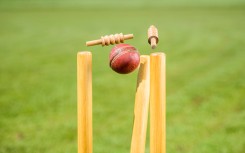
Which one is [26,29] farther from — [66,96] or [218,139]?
[218,139]

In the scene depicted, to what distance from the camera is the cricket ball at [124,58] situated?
3.43 meters

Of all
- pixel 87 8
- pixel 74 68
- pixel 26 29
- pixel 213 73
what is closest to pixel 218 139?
pixel 213 73

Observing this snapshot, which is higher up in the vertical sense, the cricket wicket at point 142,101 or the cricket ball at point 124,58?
the cricket ball at point 124,58

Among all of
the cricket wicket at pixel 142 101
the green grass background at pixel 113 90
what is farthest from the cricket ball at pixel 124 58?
the green grass background at pixel 113 90

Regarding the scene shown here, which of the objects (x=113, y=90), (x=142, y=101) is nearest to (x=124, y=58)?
(x=142, y=101)

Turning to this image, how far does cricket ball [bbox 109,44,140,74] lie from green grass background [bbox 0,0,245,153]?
7.73ft

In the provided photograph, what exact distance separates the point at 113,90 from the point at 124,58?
5.36 metres

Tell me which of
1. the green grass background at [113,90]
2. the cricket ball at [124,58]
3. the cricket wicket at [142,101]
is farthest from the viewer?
the green grass background at [113,90]

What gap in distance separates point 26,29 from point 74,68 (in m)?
8.54

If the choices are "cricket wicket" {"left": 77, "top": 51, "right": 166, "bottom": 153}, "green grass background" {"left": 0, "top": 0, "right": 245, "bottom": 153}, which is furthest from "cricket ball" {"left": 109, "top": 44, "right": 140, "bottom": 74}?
"green grass background" {"left": 0, "top": 0, "right": 245, "bottom": 153}

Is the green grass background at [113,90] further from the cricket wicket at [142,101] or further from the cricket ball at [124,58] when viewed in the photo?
the cricket ball at [124,58]

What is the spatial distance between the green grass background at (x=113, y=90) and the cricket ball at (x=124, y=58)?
235 cm

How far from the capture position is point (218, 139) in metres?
5.89

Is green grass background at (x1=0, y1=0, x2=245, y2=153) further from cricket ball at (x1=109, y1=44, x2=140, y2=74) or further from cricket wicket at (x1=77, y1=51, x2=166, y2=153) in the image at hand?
cricket ball at (x1=109, y1=44, x2=140, y2=74)
